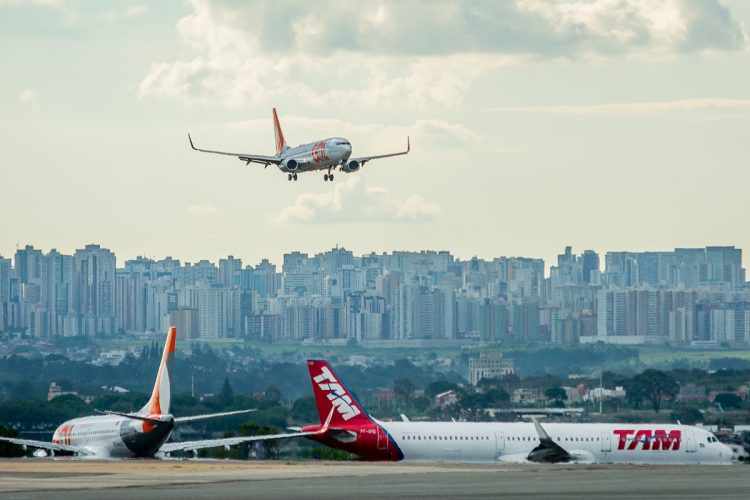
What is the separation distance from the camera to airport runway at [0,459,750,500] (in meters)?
58.3

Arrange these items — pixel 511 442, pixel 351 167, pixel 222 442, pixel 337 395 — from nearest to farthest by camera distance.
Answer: pixel 222 442
pixel 511 442
pixel 337 395
pixel 351 167

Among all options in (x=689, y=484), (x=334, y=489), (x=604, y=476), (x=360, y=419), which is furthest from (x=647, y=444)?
(x=334, y=489)

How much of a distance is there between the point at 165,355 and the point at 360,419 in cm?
1263

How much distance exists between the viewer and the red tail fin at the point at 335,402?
94.0 metres

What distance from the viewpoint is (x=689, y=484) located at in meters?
64.4

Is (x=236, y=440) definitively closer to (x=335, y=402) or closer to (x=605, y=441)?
(x=335, y=402)

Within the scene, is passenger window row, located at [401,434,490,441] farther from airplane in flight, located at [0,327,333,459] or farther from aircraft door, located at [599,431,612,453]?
aircraft door, located at [599,431,612,453]

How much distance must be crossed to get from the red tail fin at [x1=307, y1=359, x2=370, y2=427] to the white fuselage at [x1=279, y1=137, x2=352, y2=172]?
1665 cm

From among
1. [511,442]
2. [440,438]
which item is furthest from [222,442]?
[511,442]

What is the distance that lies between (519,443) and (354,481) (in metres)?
28.3

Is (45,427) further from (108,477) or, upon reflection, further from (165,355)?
(108,477)

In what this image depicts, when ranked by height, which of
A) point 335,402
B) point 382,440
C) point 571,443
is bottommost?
point 571,443

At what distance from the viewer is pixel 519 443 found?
93938mm

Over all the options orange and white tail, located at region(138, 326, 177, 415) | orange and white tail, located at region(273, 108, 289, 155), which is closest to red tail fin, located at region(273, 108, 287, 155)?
orange and white tail, located at region(273, 108, 289, 155)
